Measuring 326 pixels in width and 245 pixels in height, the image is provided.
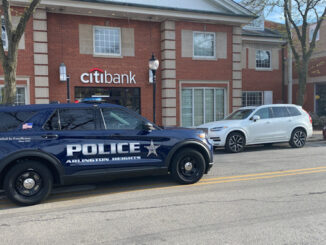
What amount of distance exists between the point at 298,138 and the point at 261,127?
1.87 metres

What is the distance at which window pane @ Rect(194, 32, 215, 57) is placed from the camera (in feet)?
55.3

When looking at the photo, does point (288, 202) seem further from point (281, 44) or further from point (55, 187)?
point (281, 44)

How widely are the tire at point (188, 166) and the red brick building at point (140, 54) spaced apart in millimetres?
9254

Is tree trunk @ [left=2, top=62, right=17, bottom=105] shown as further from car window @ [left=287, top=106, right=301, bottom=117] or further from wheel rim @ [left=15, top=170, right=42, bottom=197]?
car window @ [left=287, top=106, right=301, bottom=117]

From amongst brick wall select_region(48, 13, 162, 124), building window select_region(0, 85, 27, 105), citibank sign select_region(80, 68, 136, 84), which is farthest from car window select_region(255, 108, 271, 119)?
building window select_region(0, 85, 27, 105)

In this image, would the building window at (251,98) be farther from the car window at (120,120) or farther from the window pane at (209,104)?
the car window at (120,120)

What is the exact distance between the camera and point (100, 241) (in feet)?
13.1

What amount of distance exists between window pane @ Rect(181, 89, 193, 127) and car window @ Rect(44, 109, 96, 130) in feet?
36.2

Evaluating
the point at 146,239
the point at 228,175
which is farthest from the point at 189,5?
the point at 146,239

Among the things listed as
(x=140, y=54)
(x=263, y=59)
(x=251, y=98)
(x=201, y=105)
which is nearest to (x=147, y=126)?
(x=140, y=54)

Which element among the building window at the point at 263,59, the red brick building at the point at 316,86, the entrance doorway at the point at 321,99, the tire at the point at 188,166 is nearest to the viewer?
the tire at the point at 188,166

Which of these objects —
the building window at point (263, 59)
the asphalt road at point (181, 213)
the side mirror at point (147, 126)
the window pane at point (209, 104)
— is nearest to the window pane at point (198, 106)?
the window pane at point (209, 104)

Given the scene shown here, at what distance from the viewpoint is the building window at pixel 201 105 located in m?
16.9

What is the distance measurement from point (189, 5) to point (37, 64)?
814 cm
